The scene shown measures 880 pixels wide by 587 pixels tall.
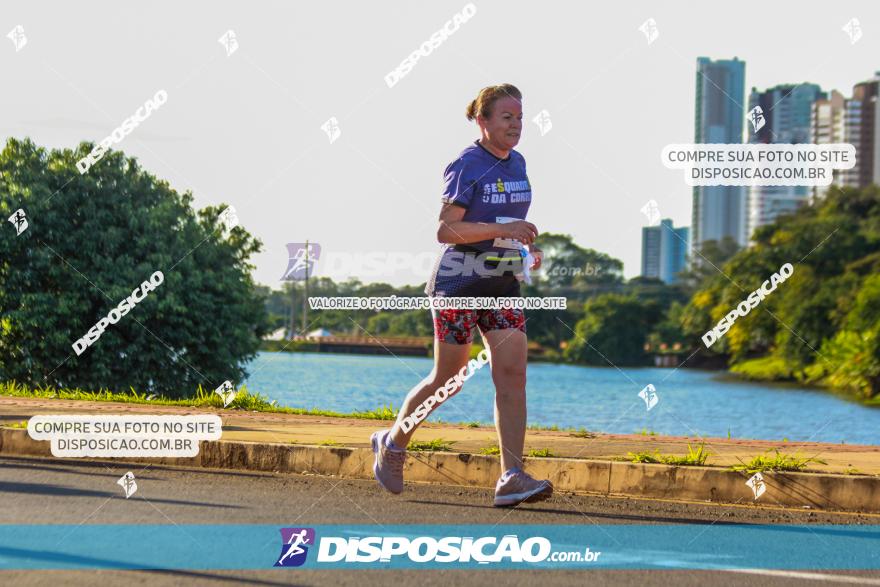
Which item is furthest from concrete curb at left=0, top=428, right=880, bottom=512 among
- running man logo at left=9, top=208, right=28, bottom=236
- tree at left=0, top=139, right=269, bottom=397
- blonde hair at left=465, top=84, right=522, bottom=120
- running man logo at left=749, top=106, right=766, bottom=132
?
running man logo at left=9, top=208, right=28, bottom=236

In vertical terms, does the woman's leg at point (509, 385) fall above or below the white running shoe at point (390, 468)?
Result: above

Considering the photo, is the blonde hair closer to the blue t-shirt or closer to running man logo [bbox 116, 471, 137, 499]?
the blue t-shirt

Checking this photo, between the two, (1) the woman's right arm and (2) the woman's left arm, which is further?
(2) the woman's left arm

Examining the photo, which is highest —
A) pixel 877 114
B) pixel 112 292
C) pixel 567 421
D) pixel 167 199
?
pixel 877 114

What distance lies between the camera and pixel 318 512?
666cm

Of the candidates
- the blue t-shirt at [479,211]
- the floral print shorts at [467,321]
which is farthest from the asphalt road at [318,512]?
the blue t-shirt at [479,211]

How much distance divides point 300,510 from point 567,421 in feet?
89.5

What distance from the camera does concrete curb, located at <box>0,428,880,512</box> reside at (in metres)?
7.36

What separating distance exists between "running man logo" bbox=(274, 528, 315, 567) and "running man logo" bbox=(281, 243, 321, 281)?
12.8 meters

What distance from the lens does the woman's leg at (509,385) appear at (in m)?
6.81

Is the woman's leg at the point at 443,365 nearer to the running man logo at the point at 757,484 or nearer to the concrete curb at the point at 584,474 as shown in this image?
the concrete curb at the point at 584,474

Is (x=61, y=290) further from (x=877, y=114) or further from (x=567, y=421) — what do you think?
(x=877, y=114)

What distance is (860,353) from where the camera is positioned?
61812 mm

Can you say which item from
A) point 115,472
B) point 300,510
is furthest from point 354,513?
point 115,472
